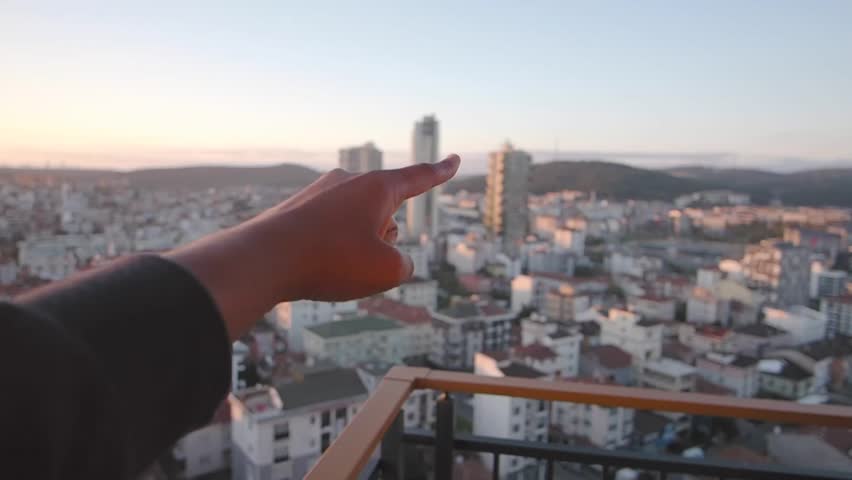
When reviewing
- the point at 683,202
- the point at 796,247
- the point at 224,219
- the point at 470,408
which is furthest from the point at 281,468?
the point at 683,202

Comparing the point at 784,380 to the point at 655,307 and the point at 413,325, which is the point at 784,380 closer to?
the point at 655,307

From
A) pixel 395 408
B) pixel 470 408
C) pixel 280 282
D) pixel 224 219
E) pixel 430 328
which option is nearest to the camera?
pixel 280 282

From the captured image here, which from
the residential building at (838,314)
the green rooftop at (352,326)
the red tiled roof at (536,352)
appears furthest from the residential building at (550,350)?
the residential building at (838,314)

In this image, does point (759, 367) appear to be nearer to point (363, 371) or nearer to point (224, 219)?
point (363, 371)

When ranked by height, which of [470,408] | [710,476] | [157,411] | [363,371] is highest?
[157,411]

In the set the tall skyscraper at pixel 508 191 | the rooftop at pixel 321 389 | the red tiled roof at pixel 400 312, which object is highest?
the tall skyscraper at pixel 508 191

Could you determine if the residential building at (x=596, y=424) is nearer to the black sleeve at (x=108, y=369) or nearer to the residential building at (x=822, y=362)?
the residential building at (x=822, y=362)

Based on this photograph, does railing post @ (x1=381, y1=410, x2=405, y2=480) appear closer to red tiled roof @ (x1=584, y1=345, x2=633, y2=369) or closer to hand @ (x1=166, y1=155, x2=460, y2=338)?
hand @ (x1=166, y1=155, x2=460, y2=338)
